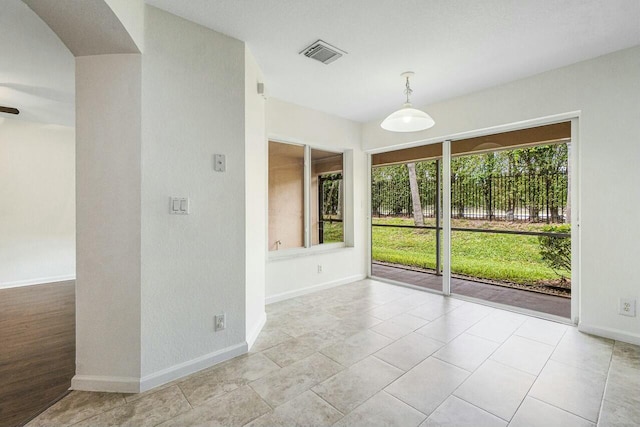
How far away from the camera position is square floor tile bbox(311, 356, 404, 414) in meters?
1.86

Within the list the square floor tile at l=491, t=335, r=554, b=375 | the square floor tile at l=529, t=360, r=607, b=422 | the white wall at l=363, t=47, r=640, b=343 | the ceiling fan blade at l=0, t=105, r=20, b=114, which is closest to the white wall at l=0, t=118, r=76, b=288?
the ceiling fan blade at l=0, t=105, r=20, b=114

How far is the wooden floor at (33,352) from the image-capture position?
185 centimetres

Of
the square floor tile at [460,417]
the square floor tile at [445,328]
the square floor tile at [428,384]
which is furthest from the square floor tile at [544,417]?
the square floor tile at [445,328]

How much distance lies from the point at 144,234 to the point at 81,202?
1.59 ft

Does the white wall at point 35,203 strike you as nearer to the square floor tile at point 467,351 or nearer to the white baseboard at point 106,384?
the white baseboard at point 106,384

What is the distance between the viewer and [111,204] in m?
1.98

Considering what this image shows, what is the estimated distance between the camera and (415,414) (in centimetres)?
172

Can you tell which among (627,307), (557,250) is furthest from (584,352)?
(557,250)

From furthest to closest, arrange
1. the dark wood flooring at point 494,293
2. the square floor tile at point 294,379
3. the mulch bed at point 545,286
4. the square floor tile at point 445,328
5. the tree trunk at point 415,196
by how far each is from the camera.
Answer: the tree trunk at point 415,196 → the mulch bed at point 545,286 → the dark wood flooring at point 494,293 → the square floor tile at point 445,328 → the square floor tile at point 294,379

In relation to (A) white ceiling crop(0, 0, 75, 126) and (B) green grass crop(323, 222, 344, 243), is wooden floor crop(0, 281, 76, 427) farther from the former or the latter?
(B) green grass crop(323, 222, 344, 243)

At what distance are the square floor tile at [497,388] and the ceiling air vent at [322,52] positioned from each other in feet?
9.53

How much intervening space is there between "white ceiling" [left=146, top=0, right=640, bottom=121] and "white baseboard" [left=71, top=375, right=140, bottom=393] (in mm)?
2635

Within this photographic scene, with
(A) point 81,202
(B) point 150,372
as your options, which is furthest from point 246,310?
(A) point 81,202

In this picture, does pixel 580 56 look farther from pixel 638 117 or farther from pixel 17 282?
pixel 17 282
